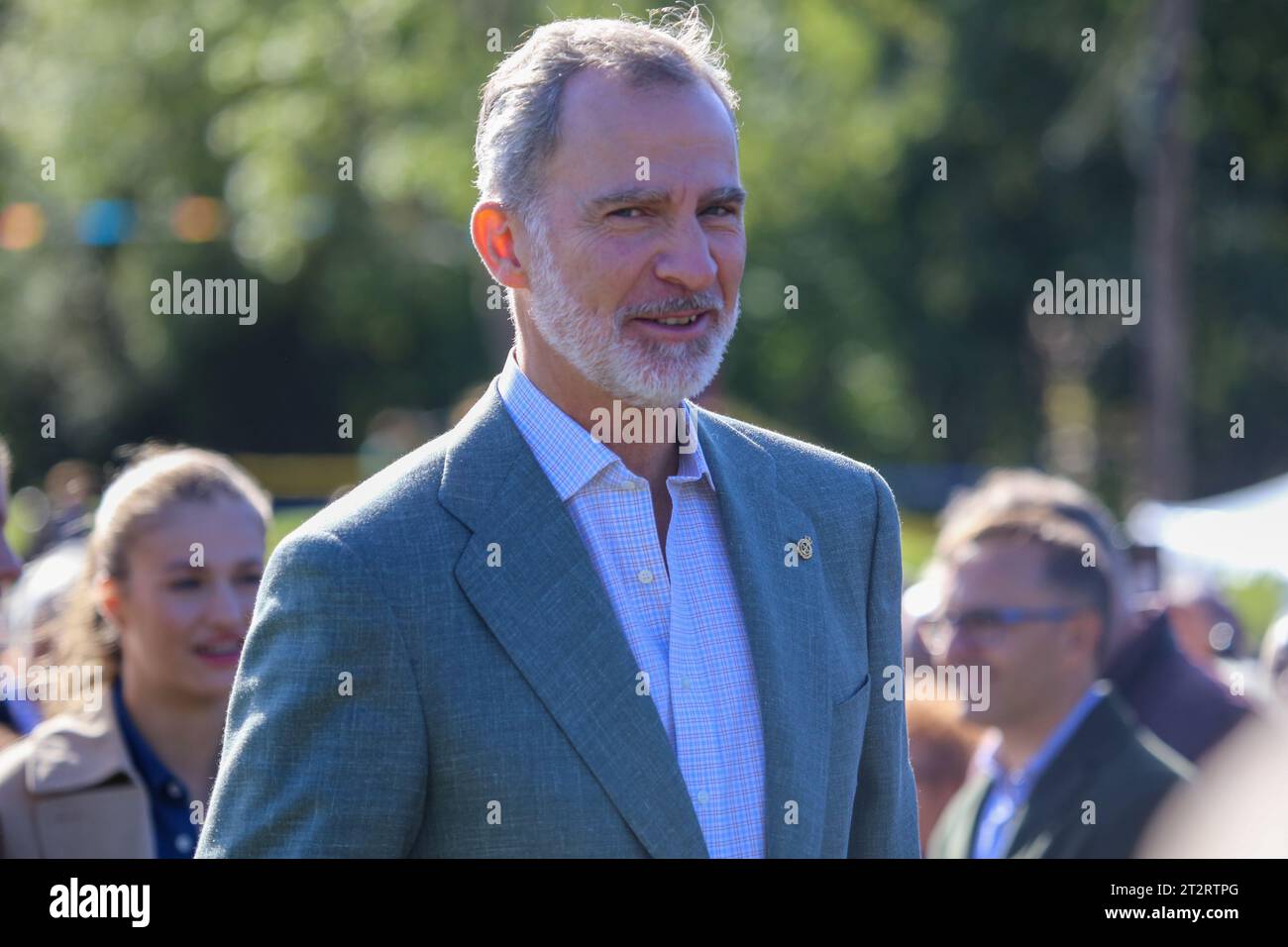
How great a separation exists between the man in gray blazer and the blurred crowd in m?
1.03

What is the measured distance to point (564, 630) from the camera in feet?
7.32

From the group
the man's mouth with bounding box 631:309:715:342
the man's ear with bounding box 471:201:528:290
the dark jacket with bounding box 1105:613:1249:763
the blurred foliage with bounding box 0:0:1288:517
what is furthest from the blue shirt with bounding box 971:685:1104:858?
the blurred foliage with bounding box 0:0:1288:517

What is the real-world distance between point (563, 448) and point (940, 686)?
2.61m

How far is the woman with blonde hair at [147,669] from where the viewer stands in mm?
3553

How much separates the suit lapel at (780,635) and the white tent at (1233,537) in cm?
595

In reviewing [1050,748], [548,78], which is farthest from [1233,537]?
[548,78]

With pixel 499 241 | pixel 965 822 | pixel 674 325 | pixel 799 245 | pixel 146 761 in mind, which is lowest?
pixel 965 822

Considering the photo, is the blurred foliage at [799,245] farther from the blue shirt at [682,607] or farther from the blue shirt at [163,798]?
the blue shirt at [682,607]

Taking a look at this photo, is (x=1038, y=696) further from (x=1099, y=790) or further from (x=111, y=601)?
(x=111, y=601)

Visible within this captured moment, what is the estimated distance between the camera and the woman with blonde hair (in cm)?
355

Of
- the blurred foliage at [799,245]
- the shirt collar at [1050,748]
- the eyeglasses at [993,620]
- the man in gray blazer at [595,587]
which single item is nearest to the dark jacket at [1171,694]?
the eyeglasses at [993,620]

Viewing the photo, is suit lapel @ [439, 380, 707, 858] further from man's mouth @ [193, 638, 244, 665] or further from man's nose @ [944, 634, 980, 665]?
man's nose @ [944, 634, 980, 665]
